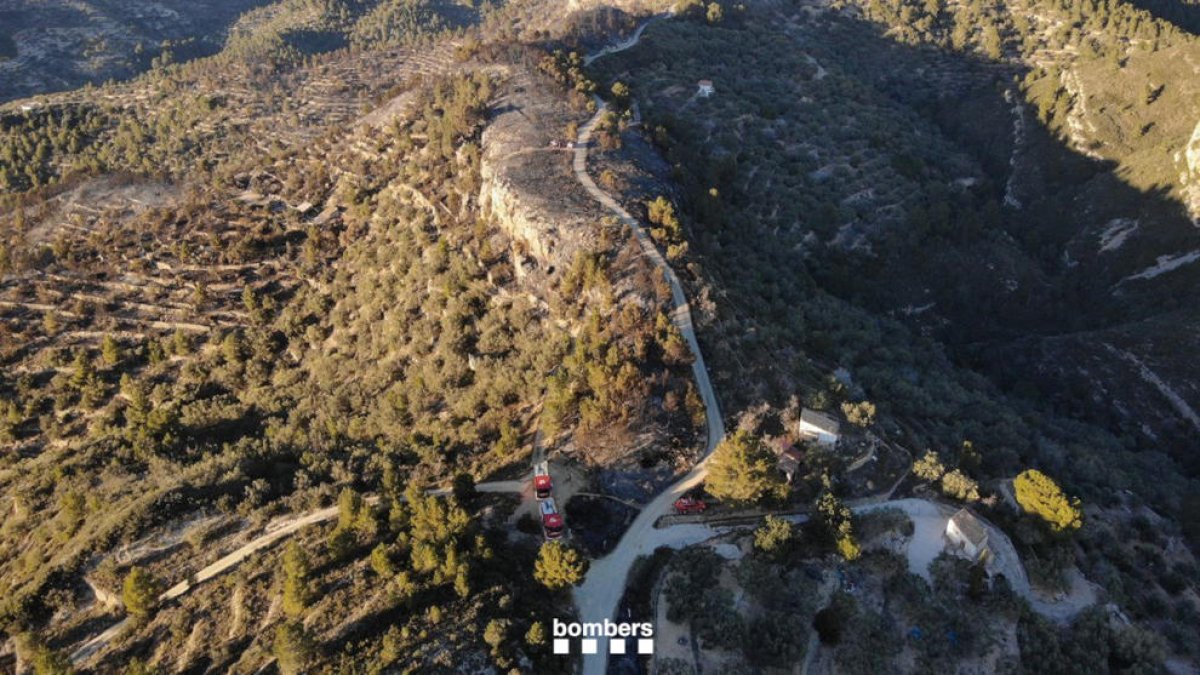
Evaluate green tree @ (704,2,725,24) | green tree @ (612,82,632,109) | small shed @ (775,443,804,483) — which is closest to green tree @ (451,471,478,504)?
small shed @ (775,443,804,483)

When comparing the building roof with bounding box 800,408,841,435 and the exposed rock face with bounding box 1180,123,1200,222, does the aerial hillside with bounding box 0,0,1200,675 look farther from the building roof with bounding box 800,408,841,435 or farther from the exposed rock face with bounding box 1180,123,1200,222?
the exposed rock face with bounding box 1180,123,1200,222

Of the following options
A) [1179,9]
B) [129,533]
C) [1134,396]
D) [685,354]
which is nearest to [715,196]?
[685,354]

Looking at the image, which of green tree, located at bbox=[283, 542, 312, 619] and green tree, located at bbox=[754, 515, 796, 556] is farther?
green tree, located at bbox=[754, 515, 796, 556]

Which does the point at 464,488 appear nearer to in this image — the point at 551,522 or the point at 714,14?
the point at 551,522

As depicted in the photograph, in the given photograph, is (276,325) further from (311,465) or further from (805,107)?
(805,107)

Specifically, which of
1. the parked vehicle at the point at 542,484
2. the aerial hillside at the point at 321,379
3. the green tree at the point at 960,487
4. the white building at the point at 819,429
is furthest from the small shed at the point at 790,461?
the parked vehicle at the point at 542,484

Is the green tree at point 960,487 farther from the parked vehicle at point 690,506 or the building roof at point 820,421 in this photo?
the parked vehicle at point 690,506
